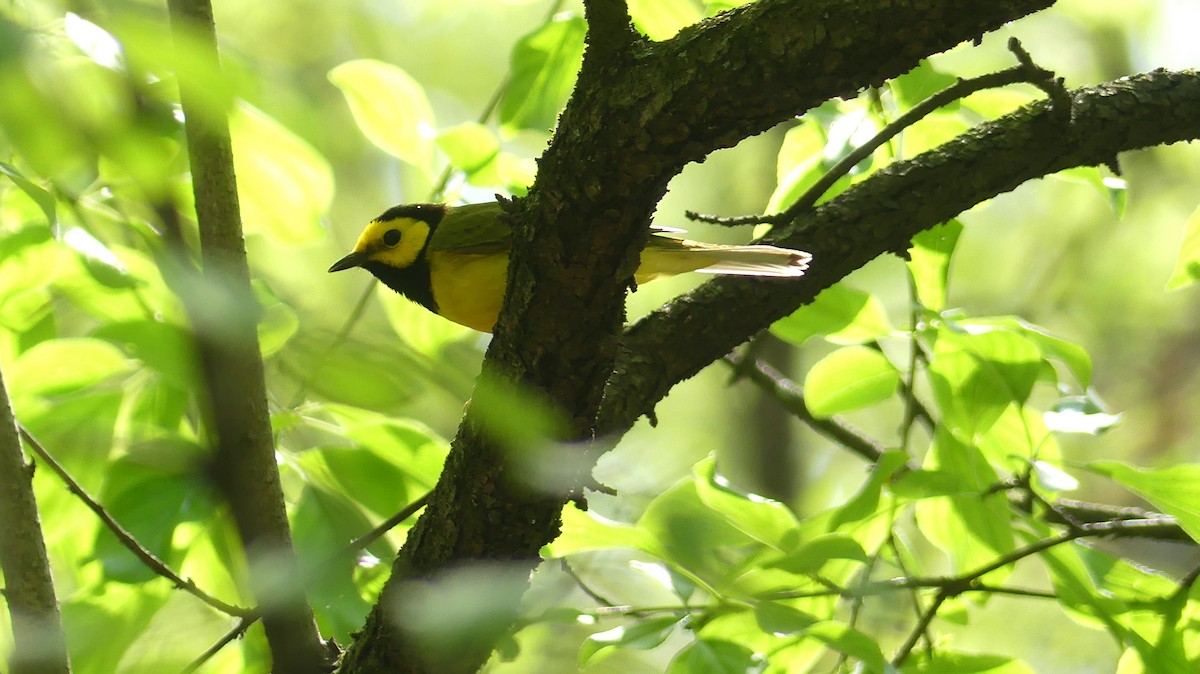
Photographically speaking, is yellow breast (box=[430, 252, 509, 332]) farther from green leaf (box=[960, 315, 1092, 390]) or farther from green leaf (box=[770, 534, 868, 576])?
green leaf (box=[770, 534, 868, 576])

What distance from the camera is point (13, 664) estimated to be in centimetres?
120

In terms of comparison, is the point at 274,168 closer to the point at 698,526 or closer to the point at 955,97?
the point at 698,526

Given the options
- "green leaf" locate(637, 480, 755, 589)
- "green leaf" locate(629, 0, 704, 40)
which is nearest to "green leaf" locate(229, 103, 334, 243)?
"green leaf" locate(637, 480, 755, 589)

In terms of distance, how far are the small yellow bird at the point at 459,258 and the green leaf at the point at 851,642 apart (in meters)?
1.25

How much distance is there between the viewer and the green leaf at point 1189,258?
8.43ft

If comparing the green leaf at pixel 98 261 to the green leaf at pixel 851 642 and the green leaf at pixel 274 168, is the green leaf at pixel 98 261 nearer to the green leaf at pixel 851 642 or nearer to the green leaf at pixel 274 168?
the green leaf at pixel 274 168

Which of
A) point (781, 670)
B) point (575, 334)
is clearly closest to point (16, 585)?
point (575, 334)

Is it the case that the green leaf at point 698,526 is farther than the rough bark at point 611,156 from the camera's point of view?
No

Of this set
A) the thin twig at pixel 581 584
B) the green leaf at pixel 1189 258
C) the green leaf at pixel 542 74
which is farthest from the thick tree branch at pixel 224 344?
the green leaf at pixel 1189 258

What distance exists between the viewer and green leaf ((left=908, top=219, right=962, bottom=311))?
A: 8.56 ft

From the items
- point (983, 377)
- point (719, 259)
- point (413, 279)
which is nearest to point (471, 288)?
point (413, 279)

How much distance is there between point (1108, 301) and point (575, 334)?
26.1ft

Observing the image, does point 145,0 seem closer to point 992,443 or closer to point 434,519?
point 434,519

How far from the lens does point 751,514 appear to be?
2.07 meters
